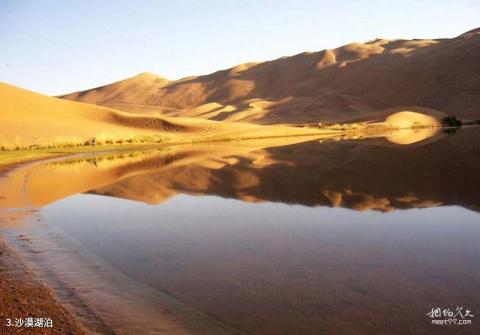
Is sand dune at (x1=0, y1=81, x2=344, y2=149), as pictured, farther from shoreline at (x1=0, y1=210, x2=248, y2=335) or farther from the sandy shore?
the sandy shore

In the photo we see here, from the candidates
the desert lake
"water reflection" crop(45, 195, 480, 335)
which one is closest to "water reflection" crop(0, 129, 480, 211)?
the desert lake

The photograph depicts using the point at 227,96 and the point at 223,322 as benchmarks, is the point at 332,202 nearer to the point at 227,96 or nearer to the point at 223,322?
the point at 223,322

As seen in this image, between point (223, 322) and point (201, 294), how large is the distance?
860 mm

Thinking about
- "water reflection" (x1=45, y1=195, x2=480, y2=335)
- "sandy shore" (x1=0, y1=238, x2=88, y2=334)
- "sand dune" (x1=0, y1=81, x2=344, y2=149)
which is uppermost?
"sand dune" (x1=0, y1=81, x2=344, y2=149)

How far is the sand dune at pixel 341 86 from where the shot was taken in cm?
9000

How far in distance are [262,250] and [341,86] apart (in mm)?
110393

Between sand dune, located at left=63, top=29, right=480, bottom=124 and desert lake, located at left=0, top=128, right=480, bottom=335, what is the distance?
2540 inches

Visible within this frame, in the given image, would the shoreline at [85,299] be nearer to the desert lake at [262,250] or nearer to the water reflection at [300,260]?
the desert lake at [262,250]

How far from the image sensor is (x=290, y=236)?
28.1 ft

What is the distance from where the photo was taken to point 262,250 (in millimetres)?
7695

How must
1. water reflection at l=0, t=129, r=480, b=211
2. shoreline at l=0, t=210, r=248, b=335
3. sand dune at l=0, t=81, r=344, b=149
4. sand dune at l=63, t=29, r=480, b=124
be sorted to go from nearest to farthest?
shoreline at l=0, t=210, r=248, b=335 → water reflection at l=0, t=129, r=480, b=211 → sand dune at l=0, t=81, r=344, b=149 → sand dune at l=63, t=29, r=480, b=124

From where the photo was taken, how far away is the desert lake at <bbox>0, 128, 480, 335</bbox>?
5.14 meters

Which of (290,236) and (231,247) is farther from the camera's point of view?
(290,236)

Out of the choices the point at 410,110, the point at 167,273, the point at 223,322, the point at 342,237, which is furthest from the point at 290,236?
the point at 410,110
